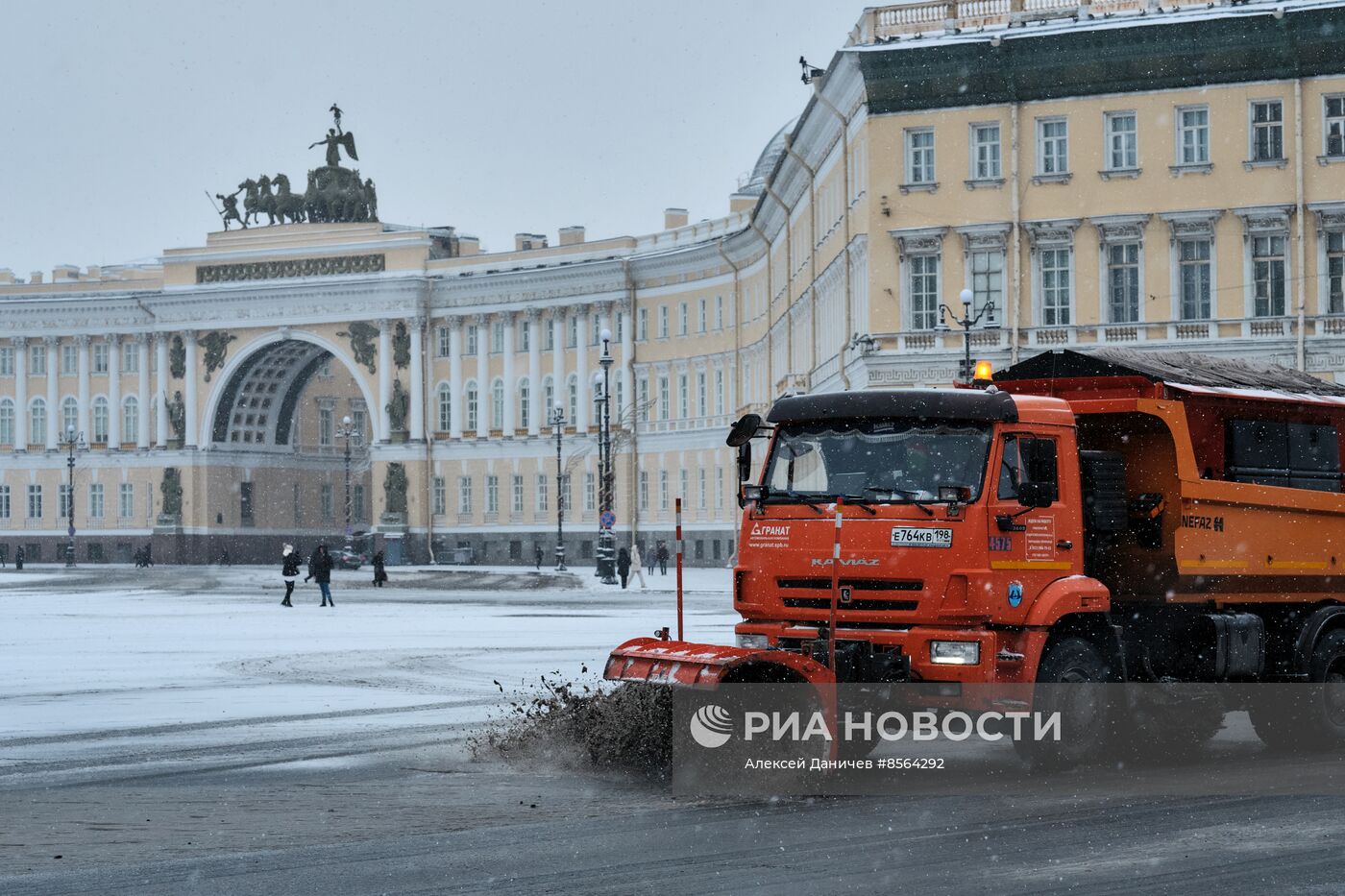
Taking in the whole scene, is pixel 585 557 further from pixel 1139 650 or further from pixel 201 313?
pixel 1139 650

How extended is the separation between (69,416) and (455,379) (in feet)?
69.0

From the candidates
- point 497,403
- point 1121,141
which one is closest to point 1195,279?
point 1121,141

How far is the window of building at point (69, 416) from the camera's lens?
103 metres

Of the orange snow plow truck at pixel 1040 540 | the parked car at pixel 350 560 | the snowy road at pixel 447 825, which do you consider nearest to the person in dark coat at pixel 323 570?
the snowy road at pixel 447 825

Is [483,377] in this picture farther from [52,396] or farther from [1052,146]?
[1052,146]

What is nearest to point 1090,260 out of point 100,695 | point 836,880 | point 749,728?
point 100,695

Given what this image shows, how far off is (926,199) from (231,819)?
133 ft

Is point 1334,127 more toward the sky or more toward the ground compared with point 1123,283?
more toward the sky

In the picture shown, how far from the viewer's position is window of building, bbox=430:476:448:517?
3760 inches

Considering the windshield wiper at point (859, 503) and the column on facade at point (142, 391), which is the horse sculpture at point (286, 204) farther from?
the windshield wiper at point (859, 503)

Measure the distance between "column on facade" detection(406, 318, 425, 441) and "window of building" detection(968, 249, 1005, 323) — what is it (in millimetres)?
48010

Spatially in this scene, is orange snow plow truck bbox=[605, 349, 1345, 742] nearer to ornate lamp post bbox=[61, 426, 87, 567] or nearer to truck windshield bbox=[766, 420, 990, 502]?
truck windshield bbox=[766, 420, 990, 502]

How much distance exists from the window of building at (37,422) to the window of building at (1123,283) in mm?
67400

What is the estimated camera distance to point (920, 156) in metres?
51.1
